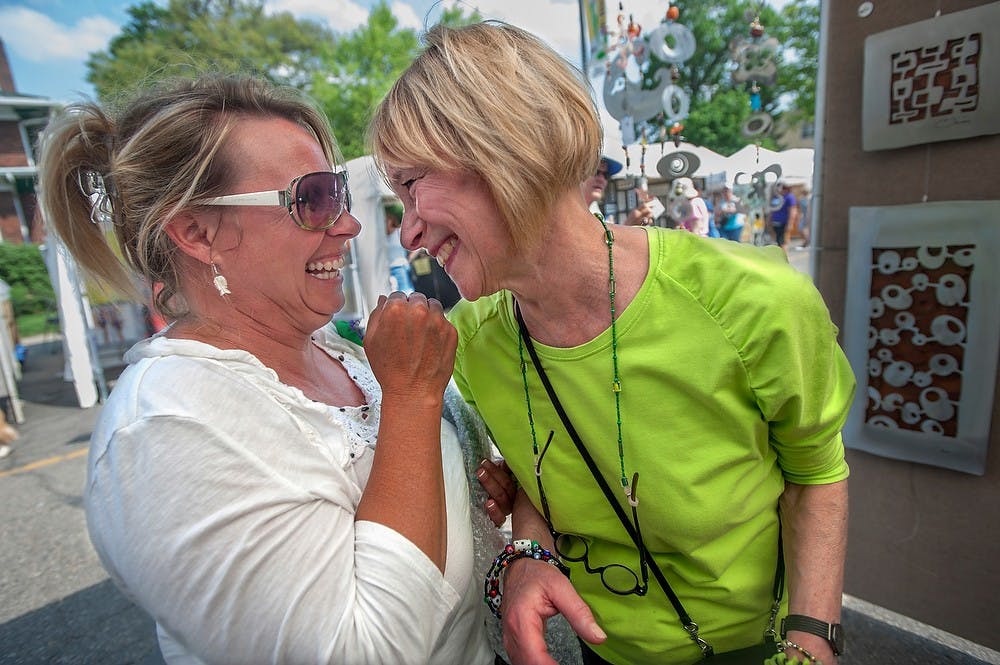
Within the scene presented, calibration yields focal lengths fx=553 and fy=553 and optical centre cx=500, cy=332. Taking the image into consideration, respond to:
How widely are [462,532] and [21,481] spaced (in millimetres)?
5610

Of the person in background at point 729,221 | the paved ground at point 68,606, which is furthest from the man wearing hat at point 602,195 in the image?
the person in background at point 729,221

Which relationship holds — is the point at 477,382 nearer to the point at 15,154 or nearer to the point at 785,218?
the point at 785,218

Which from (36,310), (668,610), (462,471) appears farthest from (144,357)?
(36,310)

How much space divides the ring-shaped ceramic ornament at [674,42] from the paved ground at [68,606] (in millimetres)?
1720

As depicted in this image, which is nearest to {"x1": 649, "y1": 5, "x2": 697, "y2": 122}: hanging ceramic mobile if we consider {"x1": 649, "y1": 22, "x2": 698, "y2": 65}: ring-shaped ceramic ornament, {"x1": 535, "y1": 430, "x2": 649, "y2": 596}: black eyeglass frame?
{"x1": 649, "y1": 22, "x2": 698, "y2": 65}: ring-shaped ceramic ornament

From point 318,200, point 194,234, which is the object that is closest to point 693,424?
point 318,200

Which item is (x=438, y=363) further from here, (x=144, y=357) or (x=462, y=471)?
(x=144, y=357)

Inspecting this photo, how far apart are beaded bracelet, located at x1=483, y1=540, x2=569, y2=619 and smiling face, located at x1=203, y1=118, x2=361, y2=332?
75 centimetres

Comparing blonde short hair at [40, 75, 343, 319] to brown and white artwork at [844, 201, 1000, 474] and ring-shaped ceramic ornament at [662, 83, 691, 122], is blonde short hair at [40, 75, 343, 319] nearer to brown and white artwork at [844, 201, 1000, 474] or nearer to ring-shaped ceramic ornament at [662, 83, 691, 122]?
brown and white artwork at [844, 201, 1000, 474]

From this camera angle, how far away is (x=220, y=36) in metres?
24.0

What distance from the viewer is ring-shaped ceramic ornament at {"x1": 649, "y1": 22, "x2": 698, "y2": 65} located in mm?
4039

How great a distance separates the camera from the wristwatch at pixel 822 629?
126 cm

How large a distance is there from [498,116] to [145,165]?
80cm
